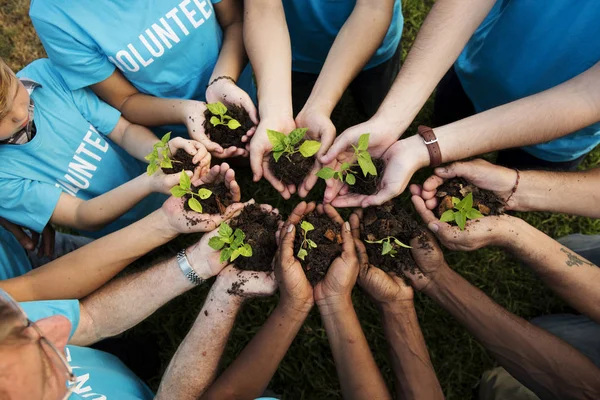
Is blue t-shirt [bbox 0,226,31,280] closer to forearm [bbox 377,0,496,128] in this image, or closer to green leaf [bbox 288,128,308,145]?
green leaf [bbox 288,128,308,145]

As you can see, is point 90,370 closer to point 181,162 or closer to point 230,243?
point 230,243

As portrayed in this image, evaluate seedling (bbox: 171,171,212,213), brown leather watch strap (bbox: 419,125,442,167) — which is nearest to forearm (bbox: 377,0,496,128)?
brown leather watch strap (bbox: 419,125,442,167)

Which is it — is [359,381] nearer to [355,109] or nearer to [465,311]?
[465,311]

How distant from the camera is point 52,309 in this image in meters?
1.96

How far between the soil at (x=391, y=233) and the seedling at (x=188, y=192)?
976 millimetres

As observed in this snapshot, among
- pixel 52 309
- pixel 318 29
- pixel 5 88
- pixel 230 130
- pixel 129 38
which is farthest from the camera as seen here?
pixel 318 29

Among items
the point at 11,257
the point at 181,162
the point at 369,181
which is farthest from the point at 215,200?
the point at 11,257

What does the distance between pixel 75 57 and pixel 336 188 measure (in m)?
1.64

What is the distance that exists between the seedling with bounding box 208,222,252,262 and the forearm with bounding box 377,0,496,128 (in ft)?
3.66

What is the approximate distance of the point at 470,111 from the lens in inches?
117

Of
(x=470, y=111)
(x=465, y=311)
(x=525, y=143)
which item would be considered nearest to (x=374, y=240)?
(x=465, y=311)

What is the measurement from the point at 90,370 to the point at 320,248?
137 cm

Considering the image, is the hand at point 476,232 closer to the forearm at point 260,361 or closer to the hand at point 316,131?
the hand at point 316,131

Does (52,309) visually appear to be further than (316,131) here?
No
